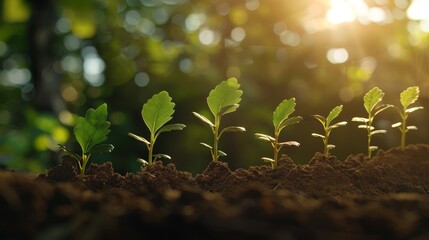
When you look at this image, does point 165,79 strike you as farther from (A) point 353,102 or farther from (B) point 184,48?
(A) point 353,102

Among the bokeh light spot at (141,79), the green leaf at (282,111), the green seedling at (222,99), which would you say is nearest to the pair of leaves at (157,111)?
the green seedling at (222,99)

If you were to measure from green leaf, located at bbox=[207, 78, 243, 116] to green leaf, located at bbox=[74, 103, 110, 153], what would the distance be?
0.36 meters

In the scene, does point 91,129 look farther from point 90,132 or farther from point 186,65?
point 186,65

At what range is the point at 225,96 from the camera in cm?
177

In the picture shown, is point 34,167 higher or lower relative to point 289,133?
lower

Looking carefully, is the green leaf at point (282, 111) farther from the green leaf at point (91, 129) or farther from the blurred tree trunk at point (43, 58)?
the blurred tree trunk at point (43, 58)

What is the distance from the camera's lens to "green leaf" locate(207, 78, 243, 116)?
1729mm

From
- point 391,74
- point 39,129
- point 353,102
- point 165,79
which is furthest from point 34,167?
point 391,74

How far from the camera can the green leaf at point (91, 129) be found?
163cm

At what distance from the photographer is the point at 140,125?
6715 mm

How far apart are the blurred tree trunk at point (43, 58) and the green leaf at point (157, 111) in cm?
588

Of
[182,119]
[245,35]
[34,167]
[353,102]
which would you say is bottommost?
[34,167]

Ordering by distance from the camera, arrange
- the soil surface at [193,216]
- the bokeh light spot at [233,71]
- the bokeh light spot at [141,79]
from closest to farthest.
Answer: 1. the soil surface at [193,216]
2. the bokeh light spot at [233,71]
3. the bokeh light spot at [141,79]

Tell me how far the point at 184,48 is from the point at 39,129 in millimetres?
2385
